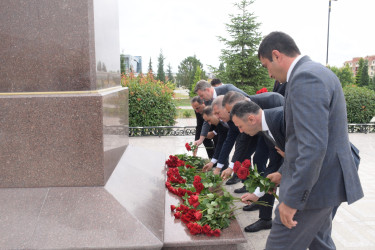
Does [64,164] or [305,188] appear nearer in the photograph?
[305,188]

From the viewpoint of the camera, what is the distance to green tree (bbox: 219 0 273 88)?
16.0 meters

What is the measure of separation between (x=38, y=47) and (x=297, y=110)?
213cm

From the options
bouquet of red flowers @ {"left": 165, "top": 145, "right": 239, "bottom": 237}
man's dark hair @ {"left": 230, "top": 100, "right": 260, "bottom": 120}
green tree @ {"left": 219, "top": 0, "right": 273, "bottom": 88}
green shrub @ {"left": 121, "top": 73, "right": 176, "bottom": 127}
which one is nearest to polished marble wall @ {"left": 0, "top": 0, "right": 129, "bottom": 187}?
bouquet of red flowers @ {"left": 165, "top": 145, "right": 239, "bottom": 237}

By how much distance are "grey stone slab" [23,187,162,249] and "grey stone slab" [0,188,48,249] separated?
0.05 meters

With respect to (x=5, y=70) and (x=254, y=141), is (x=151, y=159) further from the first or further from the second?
(x=5, y=70)

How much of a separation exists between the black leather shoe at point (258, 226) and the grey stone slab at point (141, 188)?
96 cm

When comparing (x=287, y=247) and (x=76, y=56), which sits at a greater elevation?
(x=76, y=56)

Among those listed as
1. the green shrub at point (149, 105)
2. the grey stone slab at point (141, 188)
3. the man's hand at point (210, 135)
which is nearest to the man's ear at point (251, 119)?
the grey stone slab at point (141, 188)

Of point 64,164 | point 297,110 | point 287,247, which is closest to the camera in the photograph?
point 297,110

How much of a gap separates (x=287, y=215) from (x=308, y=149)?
1.38 feet

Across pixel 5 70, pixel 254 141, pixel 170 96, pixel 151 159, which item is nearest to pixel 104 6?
pixel 5 70

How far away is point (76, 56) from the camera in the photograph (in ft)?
8.27

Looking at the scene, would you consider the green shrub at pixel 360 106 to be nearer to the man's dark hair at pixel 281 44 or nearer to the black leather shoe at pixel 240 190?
the black leather shoe at pixel 240 190

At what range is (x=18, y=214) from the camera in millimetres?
2201
